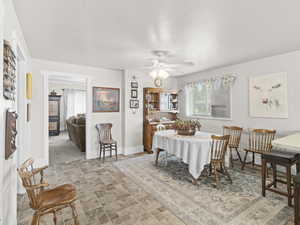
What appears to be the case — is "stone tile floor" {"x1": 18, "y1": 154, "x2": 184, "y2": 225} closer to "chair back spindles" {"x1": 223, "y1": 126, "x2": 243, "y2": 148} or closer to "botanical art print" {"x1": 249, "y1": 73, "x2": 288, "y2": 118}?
"chair back spindles" {"x1": 223, "y1": 126, "x2": 243, "y2": 148}

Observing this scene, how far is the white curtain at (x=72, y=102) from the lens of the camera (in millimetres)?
8891

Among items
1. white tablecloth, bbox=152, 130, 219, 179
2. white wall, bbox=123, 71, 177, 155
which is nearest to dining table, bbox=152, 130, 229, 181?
white tablecloth, bbox=152, 130, 219, 179

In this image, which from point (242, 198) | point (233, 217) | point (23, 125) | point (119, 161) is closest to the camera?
point (233, 217)

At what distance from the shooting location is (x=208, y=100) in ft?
16.5

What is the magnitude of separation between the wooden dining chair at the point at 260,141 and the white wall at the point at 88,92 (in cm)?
342

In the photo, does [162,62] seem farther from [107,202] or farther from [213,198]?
[107,202]

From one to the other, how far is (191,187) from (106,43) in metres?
2.90

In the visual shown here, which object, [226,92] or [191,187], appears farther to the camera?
[226,92]

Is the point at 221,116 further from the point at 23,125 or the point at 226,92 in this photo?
the point at 23,125

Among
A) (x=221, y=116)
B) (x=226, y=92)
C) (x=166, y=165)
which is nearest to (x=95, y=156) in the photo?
(x=166, y=165)

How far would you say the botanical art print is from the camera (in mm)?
3399

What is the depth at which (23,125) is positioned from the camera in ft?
8.80

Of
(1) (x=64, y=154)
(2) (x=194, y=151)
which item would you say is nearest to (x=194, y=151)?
(2) (x=194, y=151)

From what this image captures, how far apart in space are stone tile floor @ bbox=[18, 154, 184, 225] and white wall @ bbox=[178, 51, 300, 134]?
9.87ft
